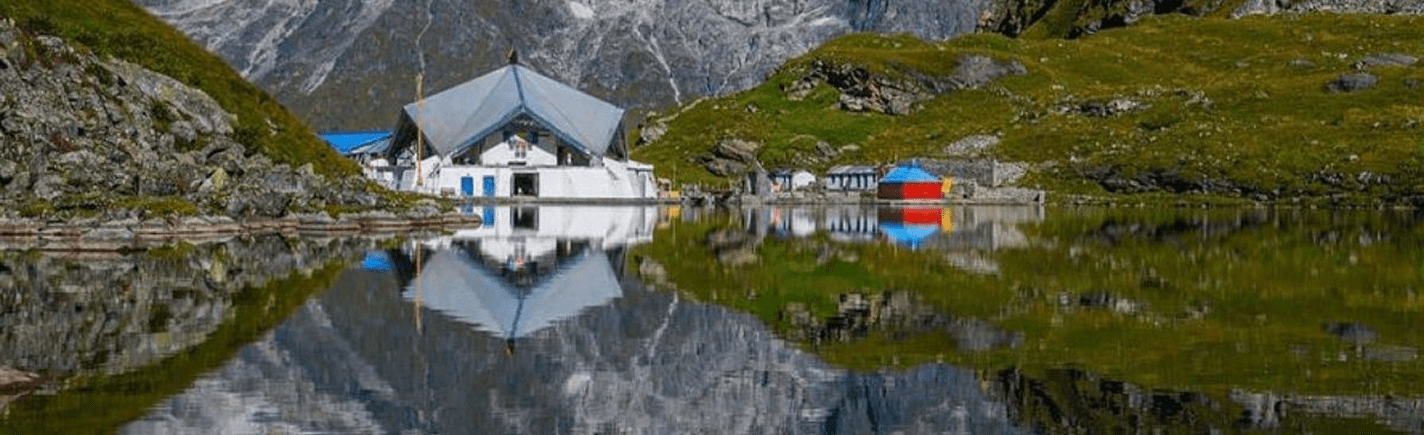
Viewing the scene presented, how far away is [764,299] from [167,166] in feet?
129

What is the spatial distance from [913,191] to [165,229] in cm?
8042

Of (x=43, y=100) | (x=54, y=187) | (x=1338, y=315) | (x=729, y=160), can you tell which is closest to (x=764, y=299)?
(x=1338, y=315)

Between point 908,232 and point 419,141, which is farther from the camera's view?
point 419,141

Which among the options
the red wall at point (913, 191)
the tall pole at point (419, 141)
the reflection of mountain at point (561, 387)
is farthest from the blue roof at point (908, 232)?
the red wall at point (913, 191)

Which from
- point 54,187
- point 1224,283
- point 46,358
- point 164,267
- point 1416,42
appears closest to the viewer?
point 46,358

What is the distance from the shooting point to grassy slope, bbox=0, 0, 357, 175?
73312mm

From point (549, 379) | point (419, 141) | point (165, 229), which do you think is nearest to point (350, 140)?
point (419, 141)

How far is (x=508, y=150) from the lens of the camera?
114 meters

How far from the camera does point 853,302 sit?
27.5 metres

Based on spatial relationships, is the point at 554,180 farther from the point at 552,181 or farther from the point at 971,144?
the point at 971,144

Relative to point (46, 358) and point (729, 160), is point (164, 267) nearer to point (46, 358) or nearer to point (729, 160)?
point (46, 358)

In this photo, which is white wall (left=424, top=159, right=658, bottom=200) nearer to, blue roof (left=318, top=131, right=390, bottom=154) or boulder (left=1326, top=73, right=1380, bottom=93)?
blue roof (left=318, top=131, right=390, bottom=154)

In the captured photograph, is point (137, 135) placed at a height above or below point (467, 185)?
above

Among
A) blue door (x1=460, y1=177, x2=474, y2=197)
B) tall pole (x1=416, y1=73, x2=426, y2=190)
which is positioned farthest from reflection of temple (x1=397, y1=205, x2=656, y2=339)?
blue door (x1=460, y1=177, x2=474, y2=197)
